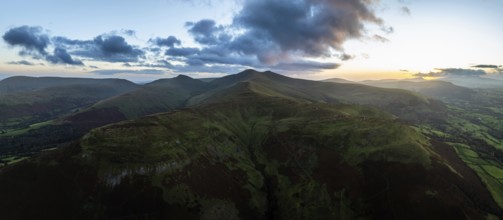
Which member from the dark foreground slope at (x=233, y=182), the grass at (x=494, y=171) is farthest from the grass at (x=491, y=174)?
the dark foreground slope at (x=233, y=182)

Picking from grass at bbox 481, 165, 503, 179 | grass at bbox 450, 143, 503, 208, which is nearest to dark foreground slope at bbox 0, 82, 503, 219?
grass at bbox 450, 143, 503, 208

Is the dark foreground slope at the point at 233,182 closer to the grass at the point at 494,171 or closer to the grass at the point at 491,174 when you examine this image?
the grass at the point at 491,174

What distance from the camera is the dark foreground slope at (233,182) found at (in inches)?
4739

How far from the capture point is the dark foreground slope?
120375 millimetres

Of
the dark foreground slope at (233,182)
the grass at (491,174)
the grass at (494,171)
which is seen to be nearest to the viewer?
the dark foreground slope at (233,182)

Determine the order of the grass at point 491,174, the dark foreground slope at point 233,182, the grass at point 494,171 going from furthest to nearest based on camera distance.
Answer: the grass at point 494,171 < the grass at point 491,174 < the dark foreground slope at point 233,182

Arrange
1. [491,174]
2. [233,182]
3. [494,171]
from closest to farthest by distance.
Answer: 1. [233,182]
2. [491,174]
3. [494,171]

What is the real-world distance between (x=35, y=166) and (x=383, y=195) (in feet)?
554

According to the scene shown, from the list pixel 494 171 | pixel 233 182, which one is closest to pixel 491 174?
pixel 494 171

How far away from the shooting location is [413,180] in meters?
136

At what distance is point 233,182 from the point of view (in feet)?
518

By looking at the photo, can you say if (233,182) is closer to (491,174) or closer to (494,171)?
(491,174)

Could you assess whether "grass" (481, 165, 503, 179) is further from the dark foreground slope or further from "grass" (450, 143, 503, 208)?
the dark foreground slope

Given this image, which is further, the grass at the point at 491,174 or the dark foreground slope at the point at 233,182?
the grass at the point at 491,174
